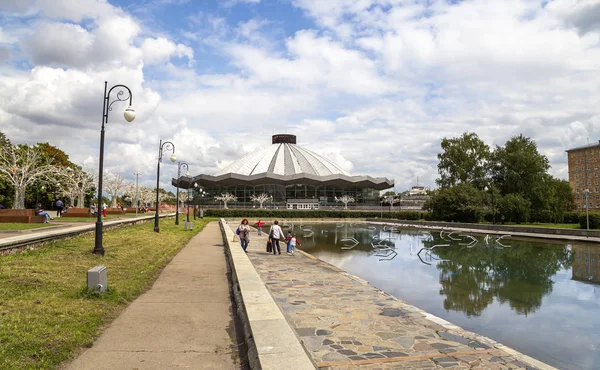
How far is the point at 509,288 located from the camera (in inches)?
460

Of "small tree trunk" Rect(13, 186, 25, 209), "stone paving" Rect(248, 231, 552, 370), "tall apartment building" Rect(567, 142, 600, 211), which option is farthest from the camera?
"tall apartment building" Rect(567, 142, 600, 211)

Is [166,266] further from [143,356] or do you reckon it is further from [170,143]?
[170,143]

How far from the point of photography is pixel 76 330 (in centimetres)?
557

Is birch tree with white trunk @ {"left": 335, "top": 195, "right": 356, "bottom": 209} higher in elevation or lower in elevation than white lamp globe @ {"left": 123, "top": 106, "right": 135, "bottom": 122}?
lower

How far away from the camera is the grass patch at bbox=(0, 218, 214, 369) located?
190 inches

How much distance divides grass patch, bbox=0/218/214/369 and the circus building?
224ft

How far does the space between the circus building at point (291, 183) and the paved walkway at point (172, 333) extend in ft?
236

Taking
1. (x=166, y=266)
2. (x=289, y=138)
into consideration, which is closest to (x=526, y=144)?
(x=166, y=266)

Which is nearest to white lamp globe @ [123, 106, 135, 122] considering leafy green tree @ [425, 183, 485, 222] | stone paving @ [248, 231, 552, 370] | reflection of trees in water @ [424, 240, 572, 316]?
stone paving @ [248, 231, 552, 370]

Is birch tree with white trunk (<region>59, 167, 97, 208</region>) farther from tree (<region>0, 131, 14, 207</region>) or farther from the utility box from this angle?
the utility box

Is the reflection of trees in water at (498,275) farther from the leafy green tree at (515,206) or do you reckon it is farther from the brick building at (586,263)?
the leafy green tree at (515,206)

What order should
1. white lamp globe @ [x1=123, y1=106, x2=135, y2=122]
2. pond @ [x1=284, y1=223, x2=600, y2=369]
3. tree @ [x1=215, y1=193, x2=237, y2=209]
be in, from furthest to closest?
1. tree @ [x1=215, y1=193, x2=237, y2=209]
2. white lamp globe @ [x1=123, y1=106, x2=135, y2=122]
3. pond @ [x1=284, y1=223, x2=600, y2=369]

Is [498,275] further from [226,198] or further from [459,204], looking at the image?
[226,198]

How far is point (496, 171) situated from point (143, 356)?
48478 millimetres
